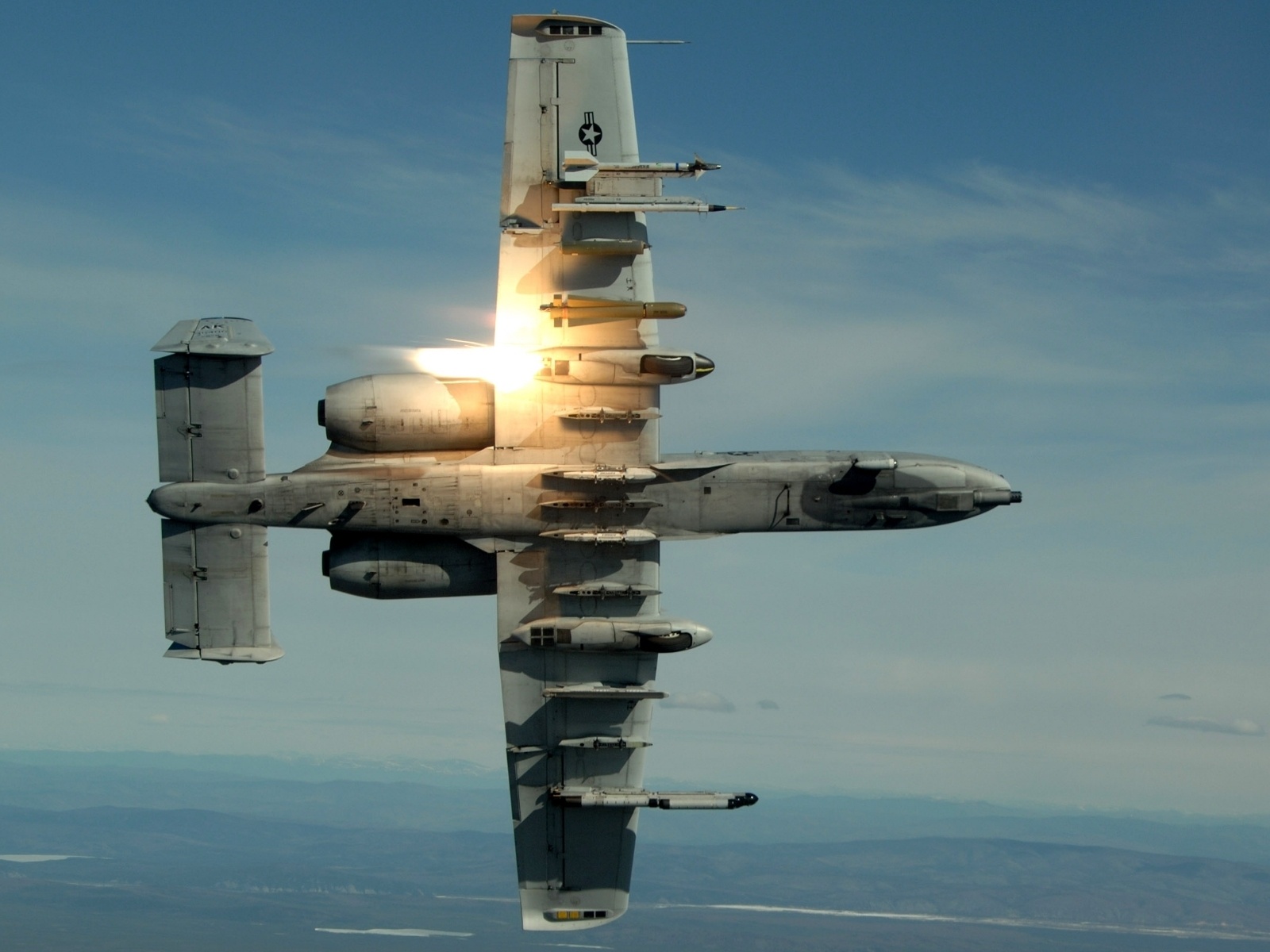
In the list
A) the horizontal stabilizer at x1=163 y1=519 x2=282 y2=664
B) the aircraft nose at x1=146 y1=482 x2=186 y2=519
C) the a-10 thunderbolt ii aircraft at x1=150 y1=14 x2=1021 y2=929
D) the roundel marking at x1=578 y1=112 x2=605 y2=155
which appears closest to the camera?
the aircraft nose at x1=146 y1=482 x2=186 y2=519

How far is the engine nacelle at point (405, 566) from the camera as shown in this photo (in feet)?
115

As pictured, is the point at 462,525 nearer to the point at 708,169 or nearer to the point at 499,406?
the point at 499,406

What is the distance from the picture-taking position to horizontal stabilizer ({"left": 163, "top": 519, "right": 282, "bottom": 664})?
34812mm

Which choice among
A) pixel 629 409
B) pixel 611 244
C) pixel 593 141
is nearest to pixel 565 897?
pixel 629 409

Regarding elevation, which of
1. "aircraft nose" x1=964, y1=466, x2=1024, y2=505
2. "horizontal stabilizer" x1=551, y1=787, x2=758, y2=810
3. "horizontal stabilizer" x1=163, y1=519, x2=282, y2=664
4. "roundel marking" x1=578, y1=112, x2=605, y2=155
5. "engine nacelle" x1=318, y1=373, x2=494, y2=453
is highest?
"roundel marking" x1=578, y1=112, x2=605, y2=155

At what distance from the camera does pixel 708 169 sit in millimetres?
35219

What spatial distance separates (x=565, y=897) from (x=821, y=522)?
11.6 m

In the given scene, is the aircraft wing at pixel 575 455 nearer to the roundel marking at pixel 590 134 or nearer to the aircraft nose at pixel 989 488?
the roundel marking at pixel 590 134

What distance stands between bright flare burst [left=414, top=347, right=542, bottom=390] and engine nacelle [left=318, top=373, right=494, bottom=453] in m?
0.24

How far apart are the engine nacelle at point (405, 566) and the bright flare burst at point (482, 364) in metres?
4.03

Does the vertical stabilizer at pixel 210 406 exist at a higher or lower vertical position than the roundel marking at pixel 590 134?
lower

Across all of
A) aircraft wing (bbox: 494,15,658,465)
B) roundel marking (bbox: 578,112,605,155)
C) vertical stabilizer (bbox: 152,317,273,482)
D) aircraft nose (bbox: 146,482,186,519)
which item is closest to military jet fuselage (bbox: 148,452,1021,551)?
aircraft nose (bbox: 146,482,186,519)

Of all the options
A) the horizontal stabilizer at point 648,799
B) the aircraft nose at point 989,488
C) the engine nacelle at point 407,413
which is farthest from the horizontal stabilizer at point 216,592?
the aircraft nose at point 989,488

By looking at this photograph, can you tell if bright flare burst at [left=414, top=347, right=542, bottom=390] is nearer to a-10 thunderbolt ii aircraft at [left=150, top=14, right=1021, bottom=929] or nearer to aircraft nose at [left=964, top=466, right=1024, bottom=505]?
a-10 thunderbolt ii aircraft at [left=150, top=14, right=1021, bottom=929]
